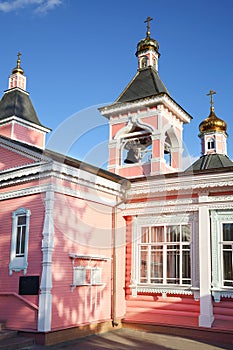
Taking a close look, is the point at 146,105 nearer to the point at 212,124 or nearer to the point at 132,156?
the point at 132,156

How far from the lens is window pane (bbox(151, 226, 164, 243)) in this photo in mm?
11080

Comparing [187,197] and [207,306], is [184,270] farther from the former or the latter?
[187,197]

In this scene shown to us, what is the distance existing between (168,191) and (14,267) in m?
4.25

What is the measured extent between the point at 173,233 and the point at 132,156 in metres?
5.42

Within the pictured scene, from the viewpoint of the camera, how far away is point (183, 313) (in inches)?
405

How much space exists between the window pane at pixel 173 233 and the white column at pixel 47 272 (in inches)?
127

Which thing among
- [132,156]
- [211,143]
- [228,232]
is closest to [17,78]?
[132,156]

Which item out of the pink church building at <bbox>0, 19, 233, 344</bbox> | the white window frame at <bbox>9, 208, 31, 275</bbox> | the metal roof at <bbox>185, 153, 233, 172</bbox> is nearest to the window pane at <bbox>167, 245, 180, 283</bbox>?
the pink church building at <bbox>0, 19, 233, 344</bbox>

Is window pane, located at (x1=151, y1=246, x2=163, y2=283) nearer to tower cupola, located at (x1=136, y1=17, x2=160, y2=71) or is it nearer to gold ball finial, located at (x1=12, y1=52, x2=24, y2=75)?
tower cupola, located at (x1=136, y1=17, x2=160, y2=71)

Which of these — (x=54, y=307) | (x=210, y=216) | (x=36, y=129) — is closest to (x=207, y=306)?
(x=210, y=216)

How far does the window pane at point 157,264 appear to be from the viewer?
10891mm

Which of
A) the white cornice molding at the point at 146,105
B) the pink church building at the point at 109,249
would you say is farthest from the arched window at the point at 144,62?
the pink church building at the point at 109,249

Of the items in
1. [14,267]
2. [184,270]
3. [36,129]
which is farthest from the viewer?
[36,129]

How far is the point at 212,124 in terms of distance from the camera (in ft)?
59.9
